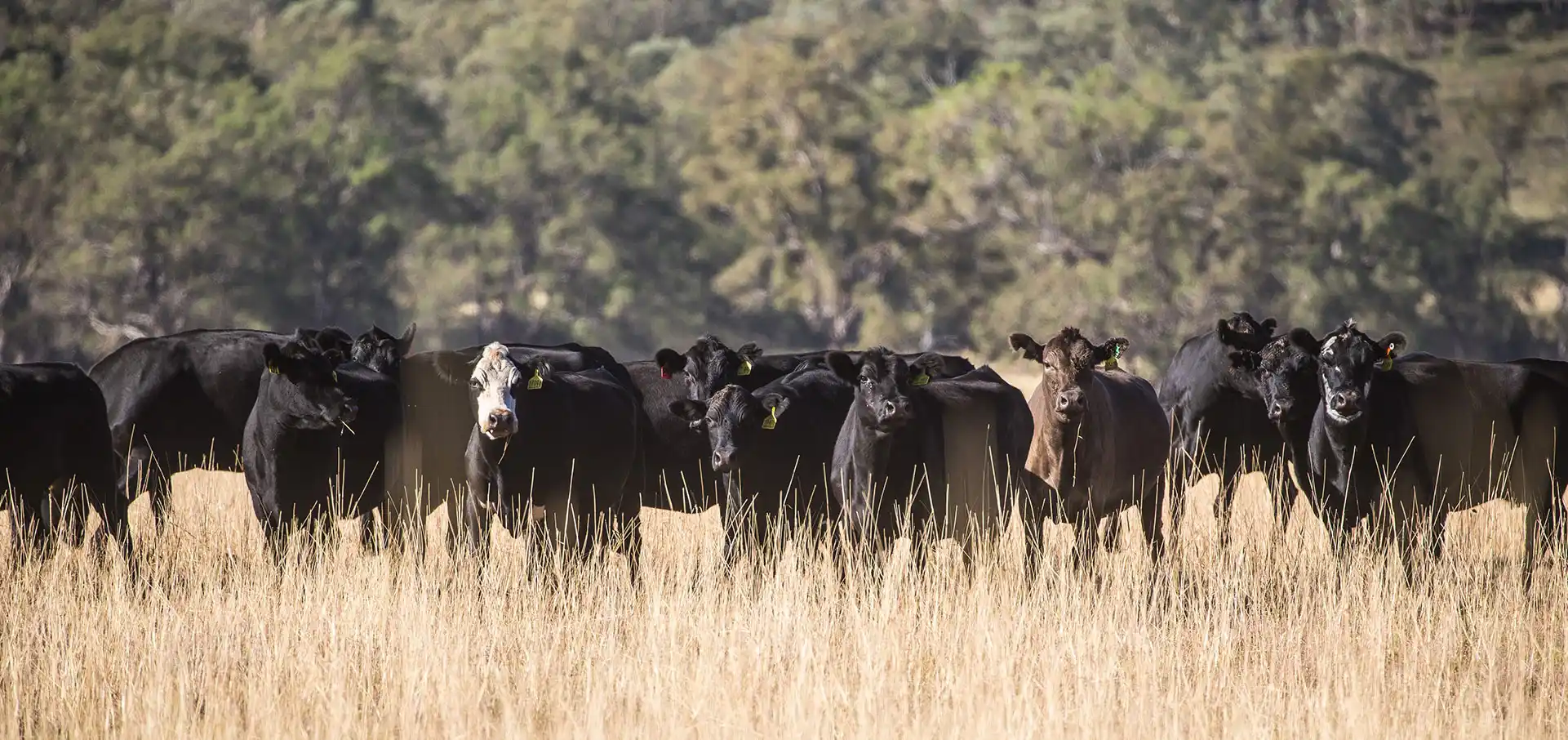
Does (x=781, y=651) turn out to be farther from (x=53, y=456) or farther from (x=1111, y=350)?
(x=53, y=456)

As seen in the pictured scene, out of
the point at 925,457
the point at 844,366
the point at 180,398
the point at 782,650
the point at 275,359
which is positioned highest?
the point at 275,359

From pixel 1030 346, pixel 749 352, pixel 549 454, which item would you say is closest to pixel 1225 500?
pixel 1030 346

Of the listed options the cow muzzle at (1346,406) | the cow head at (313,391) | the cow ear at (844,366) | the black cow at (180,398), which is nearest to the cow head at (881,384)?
Result: the cow ear at (844,366)

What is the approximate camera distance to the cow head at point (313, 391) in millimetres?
9219

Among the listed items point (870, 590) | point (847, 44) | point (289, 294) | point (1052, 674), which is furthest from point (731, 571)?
point (847, 44)

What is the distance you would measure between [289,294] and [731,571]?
1264 inches

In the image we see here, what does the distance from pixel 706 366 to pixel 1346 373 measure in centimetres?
343

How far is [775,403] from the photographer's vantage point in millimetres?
9281

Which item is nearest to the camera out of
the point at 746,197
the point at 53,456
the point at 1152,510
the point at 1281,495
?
the point at 53,456

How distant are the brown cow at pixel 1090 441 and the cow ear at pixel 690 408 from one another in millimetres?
1622

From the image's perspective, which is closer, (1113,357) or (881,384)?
(881,384)

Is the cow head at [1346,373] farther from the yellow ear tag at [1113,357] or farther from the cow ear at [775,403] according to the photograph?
the cow ear at [775,403]

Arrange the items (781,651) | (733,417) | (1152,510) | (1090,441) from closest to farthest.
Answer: (781,651), (733,417), (1090,441), (1152,510)

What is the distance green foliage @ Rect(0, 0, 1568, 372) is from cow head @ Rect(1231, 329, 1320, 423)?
88.6 feet
